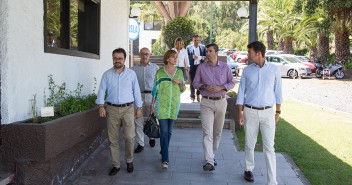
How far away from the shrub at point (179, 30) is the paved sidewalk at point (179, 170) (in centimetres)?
1318

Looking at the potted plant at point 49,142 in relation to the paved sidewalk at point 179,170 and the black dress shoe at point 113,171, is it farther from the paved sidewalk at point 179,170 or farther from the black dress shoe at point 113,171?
the black dress shoe at point 113,171

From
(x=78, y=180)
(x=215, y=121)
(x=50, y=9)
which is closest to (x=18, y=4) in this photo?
(x=50, y=9)

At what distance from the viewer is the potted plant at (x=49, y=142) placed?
4352 millimetres

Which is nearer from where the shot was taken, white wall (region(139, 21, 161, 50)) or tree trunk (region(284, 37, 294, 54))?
tree trunk (region(284, 37, 294, 54))

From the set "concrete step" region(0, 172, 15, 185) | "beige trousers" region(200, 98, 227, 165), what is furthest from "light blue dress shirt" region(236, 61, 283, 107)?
"concrete step" region(0, 172, 15, 185)

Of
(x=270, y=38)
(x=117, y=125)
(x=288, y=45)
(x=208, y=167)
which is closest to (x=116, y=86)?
(x=117, y=125)

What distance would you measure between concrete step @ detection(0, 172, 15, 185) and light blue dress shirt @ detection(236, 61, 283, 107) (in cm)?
295

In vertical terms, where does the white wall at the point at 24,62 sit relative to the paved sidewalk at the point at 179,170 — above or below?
above

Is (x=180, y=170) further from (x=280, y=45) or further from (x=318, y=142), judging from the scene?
(x=280, y=45)

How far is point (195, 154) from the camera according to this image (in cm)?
692

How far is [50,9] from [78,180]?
101 inches

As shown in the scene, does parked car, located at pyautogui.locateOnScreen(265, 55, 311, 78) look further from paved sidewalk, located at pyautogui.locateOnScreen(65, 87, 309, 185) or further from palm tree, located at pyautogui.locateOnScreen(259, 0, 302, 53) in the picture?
paved sidewalk, located at pyautogui.locateOnScreen(65, 87, 309, 185)

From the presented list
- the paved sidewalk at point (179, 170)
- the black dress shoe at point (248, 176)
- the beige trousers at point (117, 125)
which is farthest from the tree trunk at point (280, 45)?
the beige trousers at point (117, 125)

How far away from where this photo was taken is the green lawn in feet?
19.9
